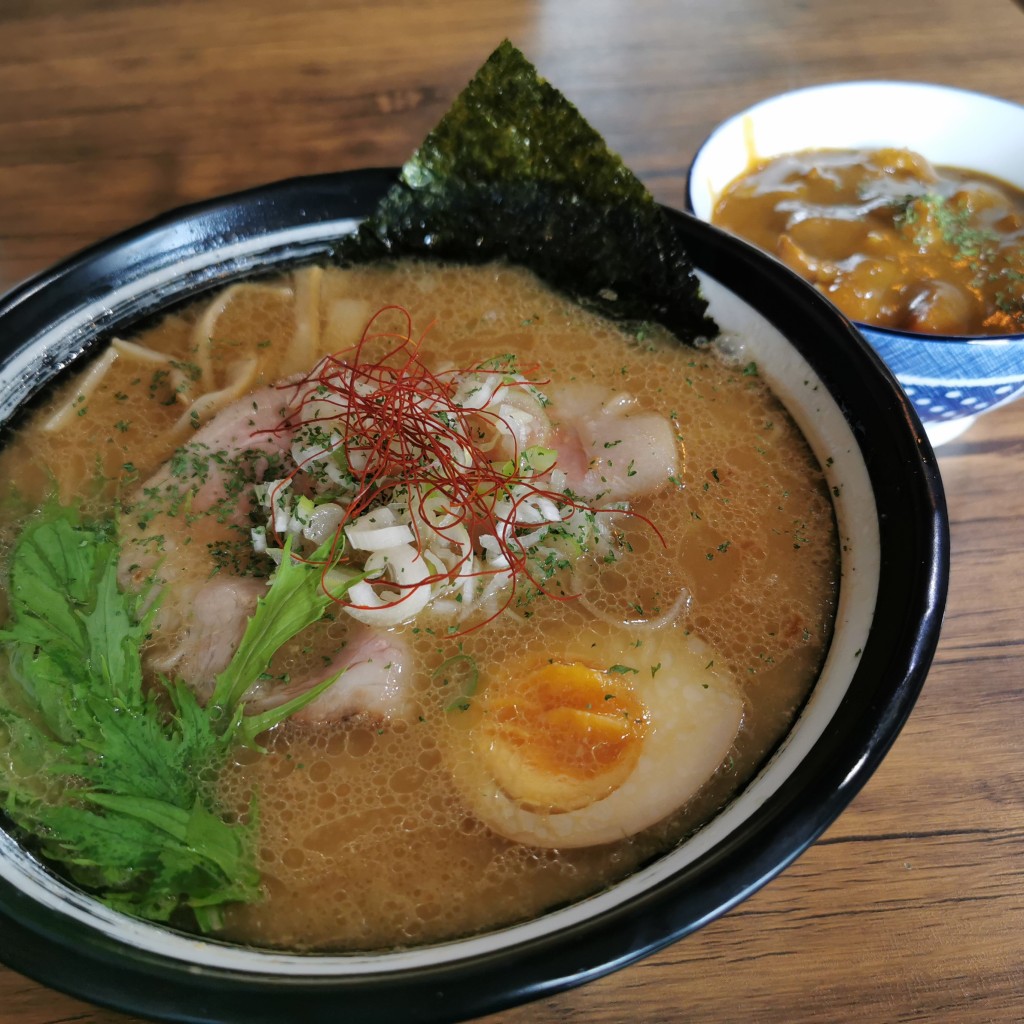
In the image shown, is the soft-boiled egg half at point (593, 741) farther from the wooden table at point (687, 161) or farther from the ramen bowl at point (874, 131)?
the ramen bowl at point (874, 131)

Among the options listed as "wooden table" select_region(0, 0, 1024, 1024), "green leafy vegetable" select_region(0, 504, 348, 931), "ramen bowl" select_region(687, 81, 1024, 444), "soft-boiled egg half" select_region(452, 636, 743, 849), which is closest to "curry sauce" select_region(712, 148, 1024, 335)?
"ramen bowl" select_region(687, 81, 1024, 444)

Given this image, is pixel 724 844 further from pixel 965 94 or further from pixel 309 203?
pixel 965 94

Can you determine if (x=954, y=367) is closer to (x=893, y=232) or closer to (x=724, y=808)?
(x=893, y=232)

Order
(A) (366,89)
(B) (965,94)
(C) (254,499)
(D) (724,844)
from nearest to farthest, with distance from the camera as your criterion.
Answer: (D) (724,844)
(C) (254,499)
(B) (965,94)
(A) (366,89)

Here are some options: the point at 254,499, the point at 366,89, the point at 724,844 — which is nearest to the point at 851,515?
the point at 724,844

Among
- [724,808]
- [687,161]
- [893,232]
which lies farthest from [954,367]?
[687,161]

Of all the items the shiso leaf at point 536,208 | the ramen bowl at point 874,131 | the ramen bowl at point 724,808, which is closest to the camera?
the ramen bowl at point 724,808

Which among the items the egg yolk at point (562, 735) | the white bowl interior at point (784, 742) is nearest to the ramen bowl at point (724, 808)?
the white bowl interior at point (784, 742)
